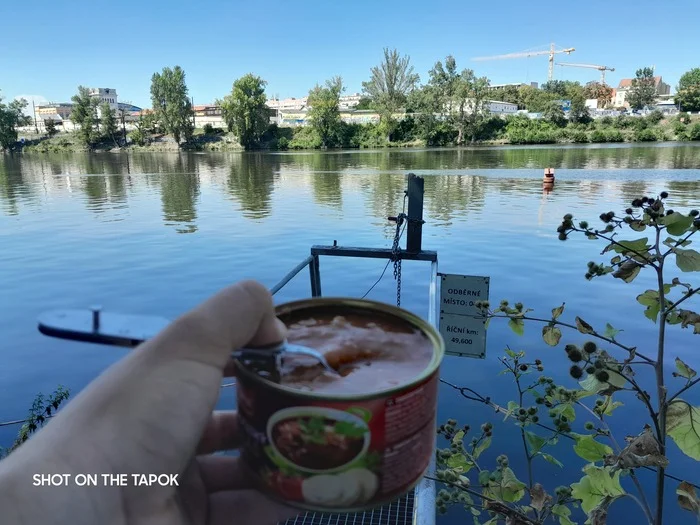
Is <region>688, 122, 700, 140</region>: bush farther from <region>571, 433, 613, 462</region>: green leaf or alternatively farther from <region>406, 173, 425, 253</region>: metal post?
<region>571, 433, 613, 462</region>: green leaf

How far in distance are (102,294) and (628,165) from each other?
1292 inches

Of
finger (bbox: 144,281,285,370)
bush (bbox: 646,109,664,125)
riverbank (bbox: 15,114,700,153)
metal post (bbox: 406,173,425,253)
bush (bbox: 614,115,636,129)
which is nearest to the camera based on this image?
finger (bbox: 144,281,285,370)

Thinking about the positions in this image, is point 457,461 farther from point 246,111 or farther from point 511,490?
point 246,111

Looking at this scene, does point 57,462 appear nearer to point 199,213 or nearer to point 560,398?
point 560,398

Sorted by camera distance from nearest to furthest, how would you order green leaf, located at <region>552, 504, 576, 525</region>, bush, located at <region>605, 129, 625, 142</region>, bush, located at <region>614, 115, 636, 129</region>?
green leaf, located at <region>552, 504, 576, 525</region> < bush, located at <region>605, 129, 625, 142</region> < bush, located at <region>614, 115, 636, 129</region>

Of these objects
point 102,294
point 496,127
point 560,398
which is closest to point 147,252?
point 102,294

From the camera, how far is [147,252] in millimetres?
13586

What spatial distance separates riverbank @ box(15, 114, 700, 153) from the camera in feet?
202

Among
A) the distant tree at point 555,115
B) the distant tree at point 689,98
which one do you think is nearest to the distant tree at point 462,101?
the distant tree at point 555,115

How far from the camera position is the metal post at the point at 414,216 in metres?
4.62

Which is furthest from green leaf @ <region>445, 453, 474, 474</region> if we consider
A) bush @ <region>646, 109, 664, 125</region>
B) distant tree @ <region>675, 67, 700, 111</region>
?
distant tree @ <region>675, 67, 700, 111</region>

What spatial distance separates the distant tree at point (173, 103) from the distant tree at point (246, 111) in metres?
7.21

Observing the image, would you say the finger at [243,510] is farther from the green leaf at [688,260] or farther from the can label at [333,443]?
the green leaf at [688,260]

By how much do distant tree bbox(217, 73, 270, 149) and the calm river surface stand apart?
152 ft
